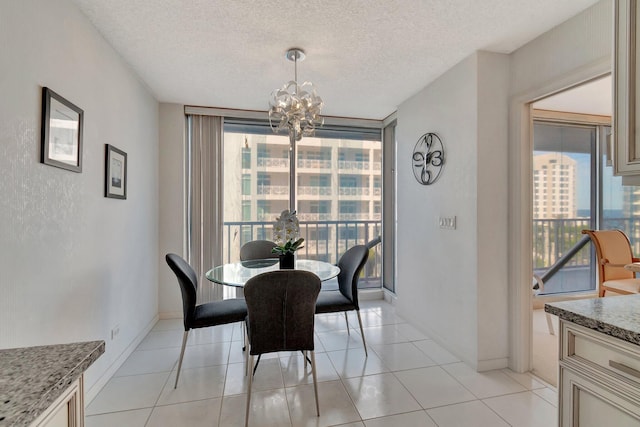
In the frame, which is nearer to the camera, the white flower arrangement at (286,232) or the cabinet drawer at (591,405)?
the cabinet drawer at (591,405)

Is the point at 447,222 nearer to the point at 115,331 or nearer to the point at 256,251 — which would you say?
the point at 256,251

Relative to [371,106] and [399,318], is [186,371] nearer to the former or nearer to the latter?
[399,318]

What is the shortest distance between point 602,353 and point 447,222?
1.68 meters

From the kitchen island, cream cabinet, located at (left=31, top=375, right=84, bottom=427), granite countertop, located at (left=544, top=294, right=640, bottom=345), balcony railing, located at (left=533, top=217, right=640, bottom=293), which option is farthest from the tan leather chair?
cream cabinet, located at (left=31, top=375, right=84, bottom=427)

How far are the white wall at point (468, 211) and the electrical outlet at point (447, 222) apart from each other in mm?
40

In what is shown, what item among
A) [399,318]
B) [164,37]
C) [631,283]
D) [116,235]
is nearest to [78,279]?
[116,235]

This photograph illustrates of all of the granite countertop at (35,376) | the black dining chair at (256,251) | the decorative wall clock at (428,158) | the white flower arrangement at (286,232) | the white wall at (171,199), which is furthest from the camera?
the white wall at (171,199)

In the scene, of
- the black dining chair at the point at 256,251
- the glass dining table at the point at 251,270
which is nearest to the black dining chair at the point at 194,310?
the glass dining table at the point at 251,270

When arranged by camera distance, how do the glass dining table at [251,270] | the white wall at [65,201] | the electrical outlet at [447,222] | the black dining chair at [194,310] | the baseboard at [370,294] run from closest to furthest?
the white wall at [65,201], the black dining chair at [194,310], the glass dining table at [251,270], the electrical outlet at [447,222], the baseboard at [370,294]

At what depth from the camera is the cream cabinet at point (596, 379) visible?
94 centimetres

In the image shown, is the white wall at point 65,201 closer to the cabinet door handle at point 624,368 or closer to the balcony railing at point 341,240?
the balcony railing at point 341,240

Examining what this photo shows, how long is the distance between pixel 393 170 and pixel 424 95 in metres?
1.32

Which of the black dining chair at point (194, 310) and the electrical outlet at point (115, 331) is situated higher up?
the black dining chair at point (194, 310)

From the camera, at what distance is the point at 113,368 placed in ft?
7.45
